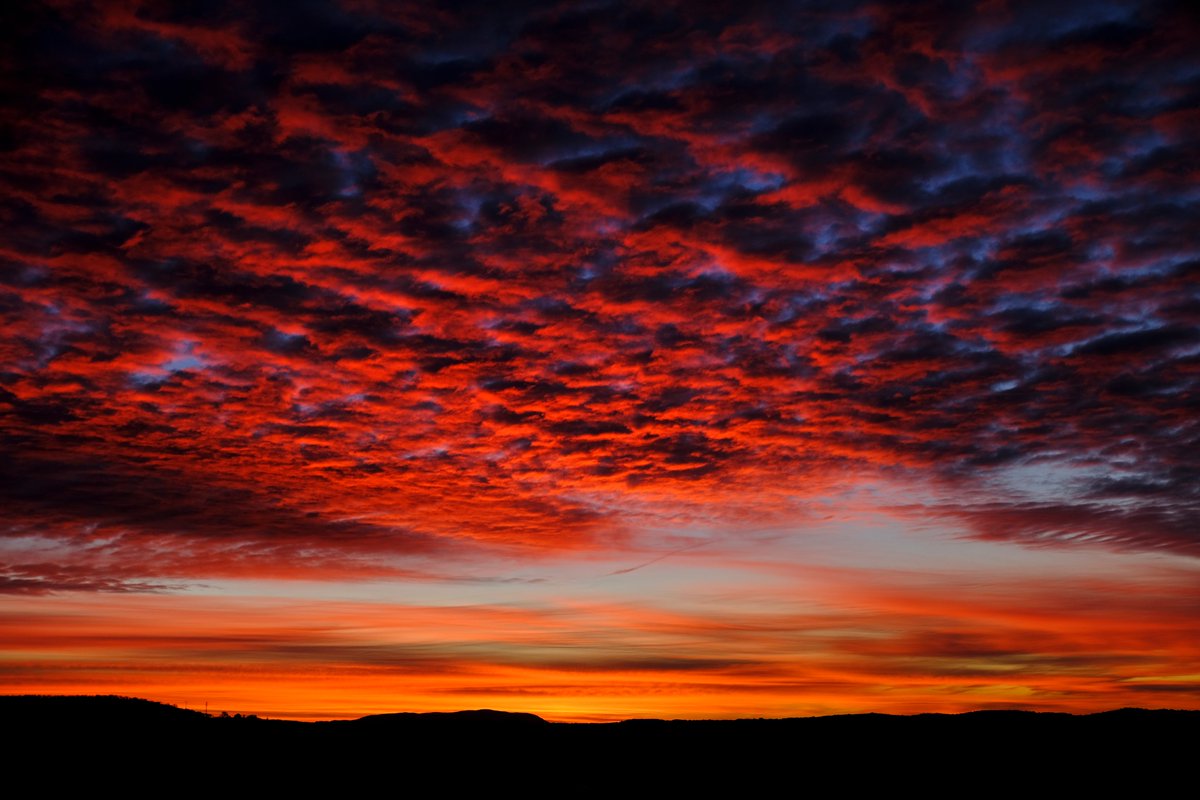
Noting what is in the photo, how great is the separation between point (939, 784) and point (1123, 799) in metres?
9.02

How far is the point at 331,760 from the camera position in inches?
1414

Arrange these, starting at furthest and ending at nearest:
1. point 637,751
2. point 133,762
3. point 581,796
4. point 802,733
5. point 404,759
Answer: point 802,733 < point 637,751 < point 404,759 < point 581,796 < point 133,762

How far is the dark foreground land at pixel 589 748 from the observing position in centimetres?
3130

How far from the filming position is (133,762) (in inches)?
1158

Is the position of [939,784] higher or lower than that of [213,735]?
lower

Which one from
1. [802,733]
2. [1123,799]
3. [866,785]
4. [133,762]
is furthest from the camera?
[802,733]

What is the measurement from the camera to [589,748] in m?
53.2

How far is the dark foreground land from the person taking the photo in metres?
31.3

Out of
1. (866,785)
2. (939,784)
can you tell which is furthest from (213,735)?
(939,784)

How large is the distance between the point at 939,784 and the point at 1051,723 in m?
22.1

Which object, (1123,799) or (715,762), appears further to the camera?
(715,762)

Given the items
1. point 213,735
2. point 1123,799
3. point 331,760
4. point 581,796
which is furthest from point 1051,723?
point 213,735

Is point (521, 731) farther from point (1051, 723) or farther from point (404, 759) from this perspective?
point (1051, 723)

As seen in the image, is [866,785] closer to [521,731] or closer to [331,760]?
[521,731]
